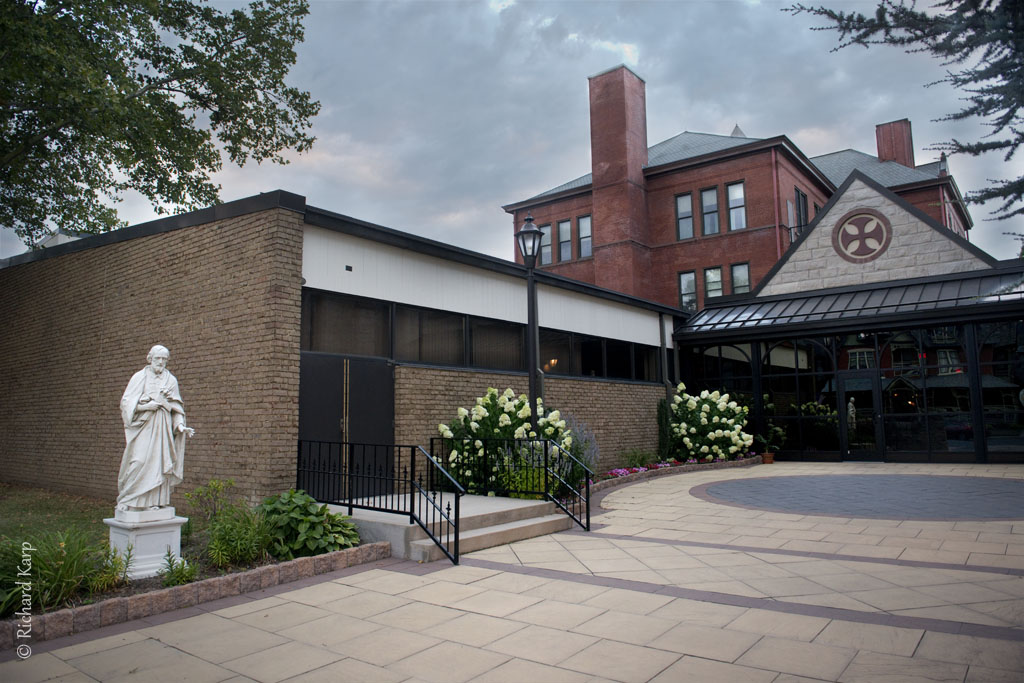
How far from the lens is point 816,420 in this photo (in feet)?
59.2

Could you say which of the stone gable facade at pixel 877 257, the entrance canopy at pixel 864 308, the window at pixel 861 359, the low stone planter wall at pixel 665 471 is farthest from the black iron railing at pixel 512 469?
the stone gable facade at pixel 877 257

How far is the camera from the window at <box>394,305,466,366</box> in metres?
10.9

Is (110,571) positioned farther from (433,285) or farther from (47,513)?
(433,285)

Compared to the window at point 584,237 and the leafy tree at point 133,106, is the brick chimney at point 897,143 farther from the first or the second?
the leafy tree at point 133,106

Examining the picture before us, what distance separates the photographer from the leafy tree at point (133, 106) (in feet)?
41.5

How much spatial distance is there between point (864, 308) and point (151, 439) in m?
17.1

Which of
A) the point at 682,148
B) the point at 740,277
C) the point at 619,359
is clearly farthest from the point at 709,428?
the point at 682,148

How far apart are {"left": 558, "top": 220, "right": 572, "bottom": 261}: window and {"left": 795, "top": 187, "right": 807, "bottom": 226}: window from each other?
9336 millimetres

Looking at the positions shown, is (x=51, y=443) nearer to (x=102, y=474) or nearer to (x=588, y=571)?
(x=102, y=474)

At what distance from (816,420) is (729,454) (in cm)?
272

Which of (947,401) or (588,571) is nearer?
(588,571)

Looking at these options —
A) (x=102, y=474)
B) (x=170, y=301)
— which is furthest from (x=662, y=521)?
(x=102, y=474)

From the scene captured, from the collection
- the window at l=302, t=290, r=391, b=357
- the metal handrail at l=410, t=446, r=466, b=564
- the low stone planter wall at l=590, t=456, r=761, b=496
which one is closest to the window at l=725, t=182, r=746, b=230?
the low stone planter wall at l=590, t=456, r=761, b=496

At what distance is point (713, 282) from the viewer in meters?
26.9
